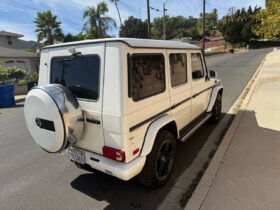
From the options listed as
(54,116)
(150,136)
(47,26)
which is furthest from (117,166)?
(47,26)

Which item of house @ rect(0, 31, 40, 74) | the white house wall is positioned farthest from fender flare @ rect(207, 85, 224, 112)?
the white house wall

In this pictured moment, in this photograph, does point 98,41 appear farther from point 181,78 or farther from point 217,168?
point 217,168

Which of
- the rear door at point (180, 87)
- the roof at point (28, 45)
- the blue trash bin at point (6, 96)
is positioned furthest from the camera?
the roof at point (28, 45)

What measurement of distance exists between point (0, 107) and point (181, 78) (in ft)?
29.3

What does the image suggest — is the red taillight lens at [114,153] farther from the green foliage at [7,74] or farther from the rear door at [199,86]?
the green foliage at [7,74]

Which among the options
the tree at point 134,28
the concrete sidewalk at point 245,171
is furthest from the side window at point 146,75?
the tree at point 134,28

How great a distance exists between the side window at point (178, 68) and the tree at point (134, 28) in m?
Answer: 60.8

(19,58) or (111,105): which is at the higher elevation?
(19,58)

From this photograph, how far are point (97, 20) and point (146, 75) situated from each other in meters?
28.6

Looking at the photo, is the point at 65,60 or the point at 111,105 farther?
the point at 65,60

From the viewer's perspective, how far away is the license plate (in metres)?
2.56

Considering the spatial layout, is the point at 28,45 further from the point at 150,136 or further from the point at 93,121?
the point at 150,136

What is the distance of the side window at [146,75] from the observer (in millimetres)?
2252

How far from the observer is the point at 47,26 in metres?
27.5
